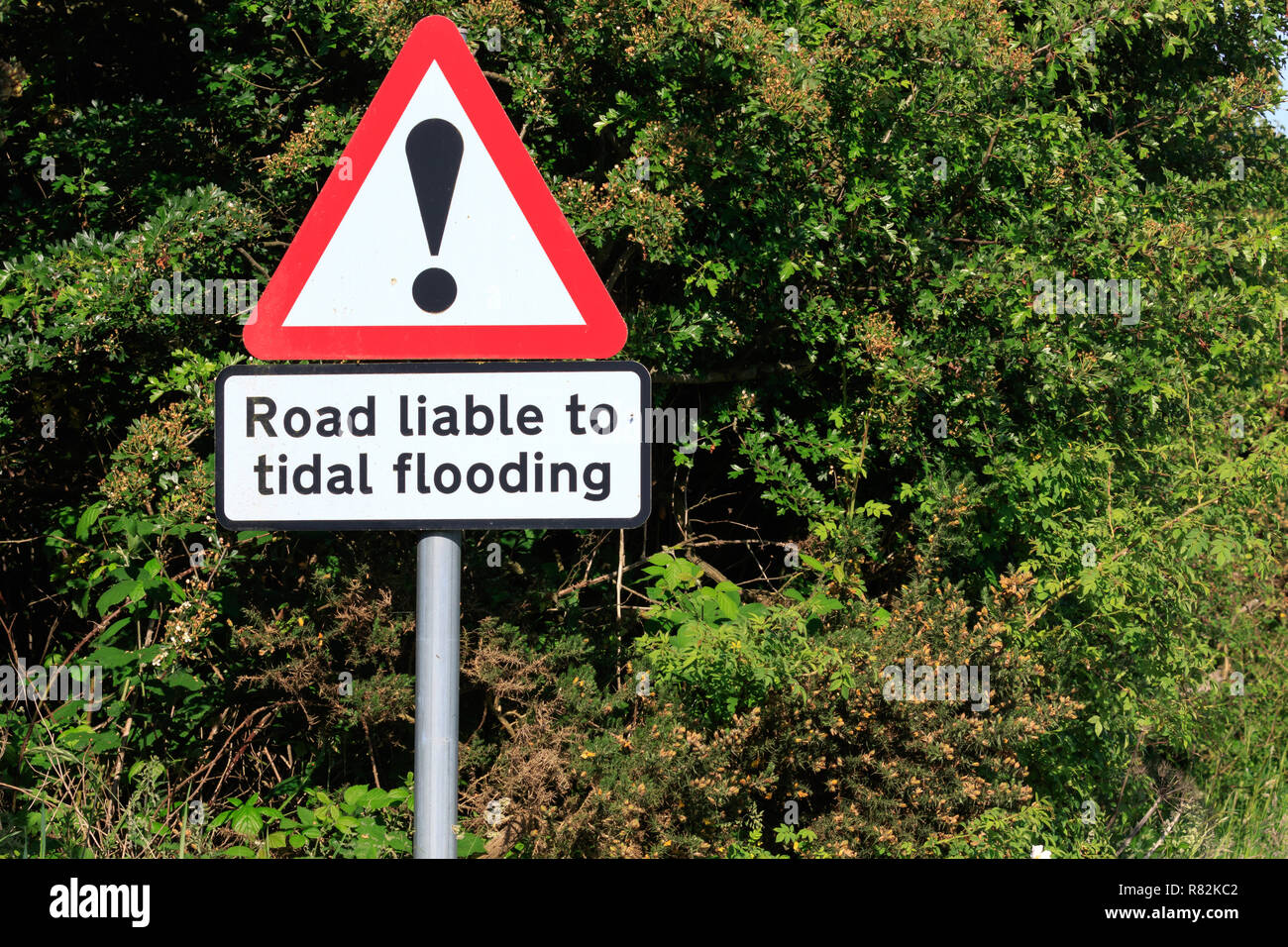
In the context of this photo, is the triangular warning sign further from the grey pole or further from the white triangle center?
the grey pole

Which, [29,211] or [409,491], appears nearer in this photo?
[409,491]

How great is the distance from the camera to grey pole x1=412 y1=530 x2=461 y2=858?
5.51ft

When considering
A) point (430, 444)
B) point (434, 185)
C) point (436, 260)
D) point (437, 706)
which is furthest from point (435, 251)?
point (437, 706)

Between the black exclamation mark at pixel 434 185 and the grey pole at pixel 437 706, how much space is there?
1.57ft

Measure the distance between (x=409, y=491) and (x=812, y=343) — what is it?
2.94 m

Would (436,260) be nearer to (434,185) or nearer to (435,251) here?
(435,251)

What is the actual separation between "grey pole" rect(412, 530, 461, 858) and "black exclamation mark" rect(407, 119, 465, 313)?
48 centimetres

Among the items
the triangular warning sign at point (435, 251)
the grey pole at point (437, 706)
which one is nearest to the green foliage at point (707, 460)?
the grey pole at point (437, 706)

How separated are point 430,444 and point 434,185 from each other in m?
0.48

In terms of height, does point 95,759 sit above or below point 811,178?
below

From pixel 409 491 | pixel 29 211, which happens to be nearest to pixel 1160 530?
pixel 409 491

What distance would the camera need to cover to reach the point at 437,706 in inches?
67.2
